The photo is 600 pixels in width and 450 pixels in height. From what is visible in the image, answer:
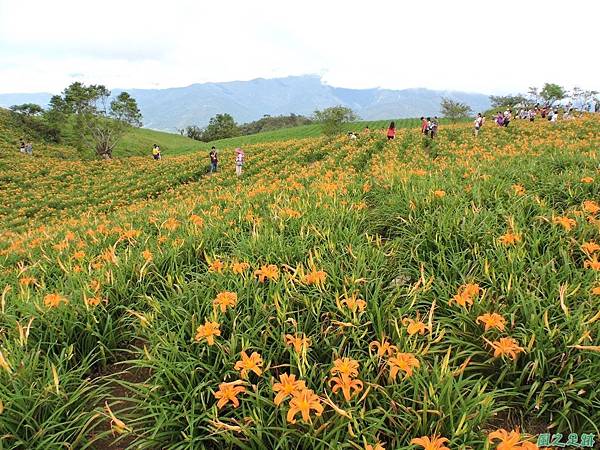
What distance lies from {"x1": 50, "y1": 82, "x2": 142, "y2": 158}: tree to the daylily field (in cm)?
3455

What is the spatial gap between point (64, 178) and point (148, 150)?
22.1 meters

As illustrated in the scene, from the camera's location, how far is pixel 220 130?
77250mm

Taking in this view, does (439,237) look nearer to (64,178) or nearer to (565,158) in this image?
(565,158)

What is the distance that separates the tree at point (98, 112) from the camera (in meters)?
33.0

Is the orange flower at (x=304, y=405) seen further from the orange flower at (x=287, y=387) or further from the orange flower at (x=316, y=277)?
the orange flower at (x=316, y=277)

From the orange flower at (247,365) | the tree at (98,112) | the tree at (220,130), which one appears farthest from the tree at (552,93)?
the orange flower at (247,365)

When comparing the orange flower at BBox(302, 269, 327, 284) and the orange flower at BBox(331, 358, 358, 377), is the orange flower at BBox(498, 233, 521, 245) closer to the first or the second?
the orange flower at BBox(302, 269, 327, 284)

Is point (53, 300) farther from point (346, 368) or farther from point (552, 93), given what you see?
point (552, 93)

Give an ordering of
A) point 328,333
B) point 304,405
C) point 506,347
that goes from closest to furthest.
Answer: point 304,405, point 506,347, point 328,333

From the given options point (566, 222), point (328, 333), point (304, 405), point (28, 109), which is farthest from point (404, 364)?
point (28, 109)

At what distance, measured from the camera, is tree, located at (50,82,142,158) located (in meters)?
33.0

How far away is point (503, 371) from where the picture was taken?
6.66 ft

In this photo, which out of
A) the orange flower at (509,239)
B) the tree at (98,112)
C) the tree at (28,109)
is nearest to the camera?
the orange flower at (509,239)

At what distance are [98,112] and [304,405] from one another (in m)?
40.1
